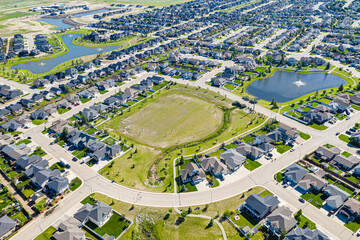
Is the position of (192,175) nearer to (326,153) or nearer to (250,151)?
(250,151)

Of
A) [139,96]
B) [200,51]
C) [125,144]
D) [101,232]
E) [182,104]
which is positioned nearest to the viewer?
[101,232]

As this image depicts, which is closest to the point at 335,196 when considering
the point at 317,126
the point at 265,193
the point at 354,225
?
the point at 354,225

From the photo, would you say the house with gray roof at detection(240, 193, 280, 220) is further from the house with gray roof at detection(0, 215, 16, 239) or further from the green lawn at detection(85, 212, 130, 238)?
the house with gray roof at detection(0, 215, 16, 239)

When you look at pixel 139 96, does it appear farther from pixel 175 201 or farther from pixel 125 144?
pixel 175 201

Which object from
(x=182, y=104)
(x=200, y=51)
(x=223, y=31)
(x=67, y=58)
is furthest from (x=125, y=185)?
(x=223, y=31)

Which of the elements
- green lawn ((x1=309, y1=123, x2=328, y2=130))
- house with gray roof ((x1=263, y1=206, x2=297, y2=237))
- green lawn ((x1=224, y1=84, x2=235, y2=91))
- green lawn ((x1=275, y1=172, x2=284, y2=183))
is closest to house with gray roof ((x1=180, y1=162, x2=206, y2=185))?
house with gray roof ((x1=263, y1=206, x2=297, y2=237))

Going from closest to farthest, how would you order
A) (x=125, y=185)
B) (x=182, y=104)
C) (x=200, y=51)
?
(x=125, y=185), (x=182, y=104), (x=200, y=51)
